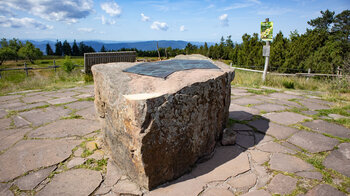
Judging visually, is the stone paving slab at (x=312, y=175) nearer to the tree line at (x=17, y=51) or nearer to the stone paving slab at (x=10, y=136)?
the stone paving slab at (x=10, y=136)

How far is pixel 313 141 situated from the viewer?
2.87 metres

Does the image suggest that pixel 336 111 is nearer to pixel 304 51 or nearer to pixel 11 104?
pixel 11 104

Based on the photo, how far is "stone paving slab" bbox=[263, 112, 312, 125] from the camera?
361cm

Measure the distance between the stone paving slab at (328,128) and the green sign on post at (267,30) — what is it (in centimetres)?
433

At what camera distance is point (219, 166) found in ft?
7.59

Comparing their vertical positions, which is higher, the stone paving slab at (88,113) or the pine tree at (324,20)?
the pine tree at (324,20)

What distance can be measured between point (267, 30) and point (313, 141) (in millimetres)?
5259

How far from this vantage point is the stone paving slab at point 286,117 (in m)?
3.61

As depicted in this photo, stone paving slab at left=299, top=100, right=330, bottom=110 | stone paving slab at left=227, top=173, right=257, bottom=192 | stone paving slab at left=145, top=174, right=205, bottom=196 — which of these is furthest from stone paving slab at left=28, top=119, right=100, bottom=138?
stone paving slab at left=299, top=100, right=330, bottom=110

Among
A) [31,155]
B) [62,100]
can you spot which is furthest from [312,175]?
[62,100]

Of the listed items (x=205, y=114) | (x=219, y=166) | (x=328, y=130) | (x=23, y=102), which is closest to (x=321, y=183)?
(x=219, y=166)

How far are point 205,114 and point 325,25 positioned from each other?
2927 centimetres

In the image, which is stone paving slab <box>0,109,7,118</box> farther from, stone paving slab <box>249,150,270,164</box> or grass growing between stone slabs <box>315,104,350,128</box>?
grass growing between stone slabs <box>315,104,350,128</box>

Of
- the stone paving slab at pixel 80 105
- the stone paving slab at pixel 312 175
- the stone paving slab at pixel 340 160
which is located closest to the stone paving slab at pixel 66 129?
the stone paving slab at pixel 80 105
